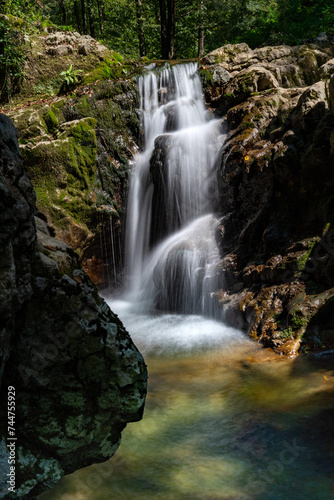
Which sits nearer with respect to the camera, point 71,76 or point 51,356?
point 51,356

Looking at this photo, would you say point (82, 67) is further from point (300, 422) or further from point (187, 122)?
point (300, 422)

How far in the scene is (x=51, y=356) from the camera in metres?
1.95

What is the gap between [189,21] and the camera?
1617cm

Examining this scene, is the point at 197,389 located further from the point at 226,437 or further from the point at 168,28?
the point at 168,28

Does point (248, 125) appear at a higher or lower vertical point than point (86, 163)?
higher

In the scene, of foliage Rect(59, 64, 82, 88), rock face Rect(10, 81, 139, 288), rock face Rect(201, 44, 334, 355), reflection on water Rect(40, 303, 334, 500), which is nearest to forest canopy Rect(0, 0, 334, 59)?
foliage Rect(59, 64, 82, 88)

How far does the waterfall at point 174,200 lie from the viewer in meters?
7.41

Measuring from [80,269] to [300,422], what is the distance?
93.4 inches

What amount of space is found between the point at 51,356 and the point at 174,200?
751 centimetres

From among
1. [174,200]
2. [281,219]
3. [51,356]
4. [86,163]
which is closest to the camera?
[51,356]

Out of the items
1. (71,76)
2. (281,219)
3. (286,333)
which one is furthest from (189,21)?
(286,333)

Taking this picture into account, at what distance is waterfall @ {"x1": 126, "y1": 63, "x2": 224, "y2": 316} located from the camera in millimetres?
7414

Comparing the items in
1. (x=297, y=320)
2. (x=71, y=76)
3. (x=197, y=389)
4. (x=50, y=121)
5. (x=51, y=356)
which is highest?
(x=71, y=76)

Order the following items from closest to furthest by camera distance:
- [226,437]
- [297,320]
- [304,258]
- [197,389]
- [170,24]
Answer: [226,437] < [197,389] < [297,320] < [304,258] < [170,24]
